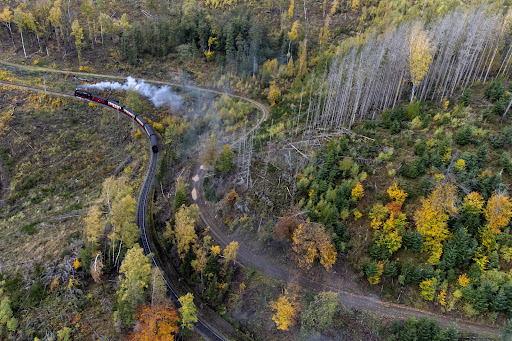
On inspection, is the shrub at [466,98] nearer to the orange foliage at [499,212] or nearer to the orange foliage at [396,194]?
the orange foliage at [396,194]

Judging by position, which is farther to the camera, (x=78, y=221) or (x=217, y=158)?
(x=217, y=158)

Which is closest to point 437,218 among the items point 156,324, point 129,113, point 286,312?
point 286,312

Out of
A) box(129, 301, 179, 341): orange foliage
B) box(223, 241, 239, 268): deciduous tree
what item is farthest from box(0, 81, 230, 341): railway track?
box(223, 241, 239, 268): deciduous tree

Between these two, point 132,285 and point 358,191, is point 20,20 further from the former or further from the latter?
A: point 358,191

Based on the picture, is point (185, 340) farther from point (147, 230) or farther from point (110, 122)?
point (110, 122)

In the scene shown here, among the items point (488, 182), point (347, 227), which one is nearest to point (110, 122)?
point (347, 227)

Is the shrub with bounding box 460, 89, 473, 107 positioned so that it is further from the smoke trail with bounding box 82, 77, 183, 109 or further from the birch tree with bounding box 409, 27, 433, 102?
the smoke trail with bounding box 82, 77, 183, 109
